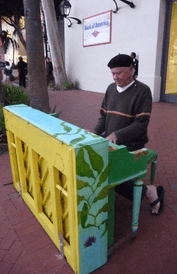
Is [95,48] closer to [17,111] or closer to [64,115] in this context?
[64,115]

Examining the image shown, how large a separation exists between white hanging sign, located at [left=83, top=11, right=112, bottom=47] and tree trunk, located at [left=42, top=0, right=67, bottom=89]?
1592 mm

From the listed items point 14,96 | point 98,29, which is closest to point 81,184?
point 14,96

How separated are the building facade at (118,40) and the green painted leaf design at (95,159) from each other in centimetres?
805

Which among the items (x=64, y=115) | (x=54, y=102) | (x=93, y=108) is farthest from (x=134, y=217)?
(x=54, y=102)

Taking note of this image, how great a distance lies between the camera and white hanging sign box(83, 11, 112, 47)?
10781 mm

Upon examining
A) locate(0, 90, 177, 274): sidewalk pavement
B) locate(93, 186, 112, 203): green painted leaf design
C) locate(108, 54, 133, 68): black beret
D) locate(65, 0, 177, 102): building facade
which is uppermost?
locate(65, 0, 177, 102): building facade

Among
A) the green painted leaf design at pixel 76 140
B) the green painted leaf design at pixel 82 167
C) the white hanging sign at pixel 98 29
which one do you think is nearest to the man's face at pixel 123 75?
the green painted leaf design at pixel 76 140

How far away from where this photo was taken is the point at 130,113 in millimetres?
2428

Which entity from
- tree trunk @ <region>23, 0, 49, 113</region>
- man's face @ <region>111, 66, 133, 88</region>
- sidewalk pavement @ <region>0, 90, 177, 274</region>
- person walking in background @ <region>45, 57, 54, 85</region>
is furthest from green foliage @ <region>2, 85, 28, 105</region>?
person walking in background @ <region>45, 57, 54, 85</region>

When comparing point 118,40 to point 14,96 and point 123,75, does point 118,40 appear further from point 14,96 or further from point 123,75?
point 123,75

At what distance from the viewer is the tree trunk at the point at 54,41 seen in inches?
474

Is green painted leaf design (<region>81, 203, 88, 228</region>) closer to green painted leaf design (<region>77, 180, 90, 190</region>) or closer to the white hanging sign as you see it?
green painted leaf design (<region>77, 180, 90, 190</region>)

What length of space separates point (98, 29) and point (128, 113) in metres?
10.3

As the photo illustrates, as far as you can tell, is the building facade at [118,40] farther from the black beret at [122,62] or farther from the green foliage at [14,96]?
the black beret at [122,62]
